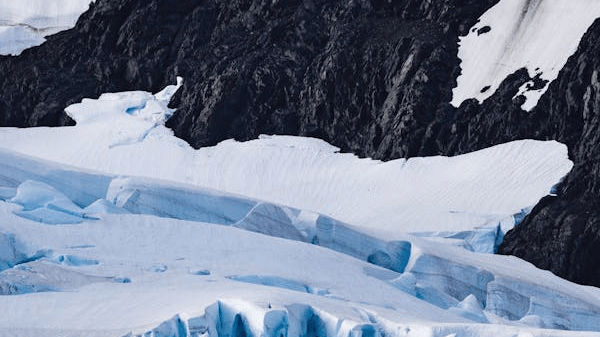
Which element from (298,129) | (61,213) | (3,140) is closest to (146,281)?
(61,213)

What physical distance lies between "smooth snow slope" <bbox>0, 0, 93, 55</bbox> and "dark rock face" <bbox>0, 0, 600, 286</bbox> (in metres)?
1.09

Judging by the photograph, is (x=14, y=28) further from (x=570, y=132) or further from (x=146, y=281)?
(x=146, y=281)

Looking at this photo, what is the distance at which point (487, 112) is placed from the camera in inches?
2359

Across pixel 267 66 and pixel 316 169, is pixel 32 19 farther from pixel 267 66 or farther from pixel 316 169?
pixel 316 169

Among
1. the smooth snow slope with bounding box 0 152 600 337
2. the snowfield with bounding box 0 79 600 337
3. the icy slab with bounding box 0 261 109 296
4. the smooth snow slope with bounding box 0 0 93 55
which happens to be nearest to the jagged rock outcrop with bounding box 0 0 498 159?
the smooth snow slope with bounding box 0 0 93 55

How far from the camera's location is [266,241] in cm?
4353

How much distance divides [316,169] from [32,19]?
A: 79.3ft

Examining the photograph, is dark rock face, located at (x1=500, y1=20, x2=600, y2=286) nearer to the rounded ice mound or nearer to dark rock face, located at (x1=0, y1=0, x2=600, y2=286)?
dark rock face, located at (x1=0, y1=0, x2=600, y2=286)

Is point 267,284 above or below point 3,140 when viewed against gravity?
below

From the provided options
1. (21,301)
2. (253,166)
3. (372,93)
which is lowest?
(21,301)

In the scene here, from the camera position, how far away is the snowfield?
34.2 meters

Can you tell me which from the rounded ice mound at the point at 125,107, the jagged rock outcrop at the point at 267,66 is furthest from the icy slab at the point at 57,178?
the rounded ice mound at the point at 125,107

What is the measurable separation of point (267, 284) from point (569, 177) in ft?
59.5

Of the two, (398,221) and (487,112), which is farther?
(487,112)
